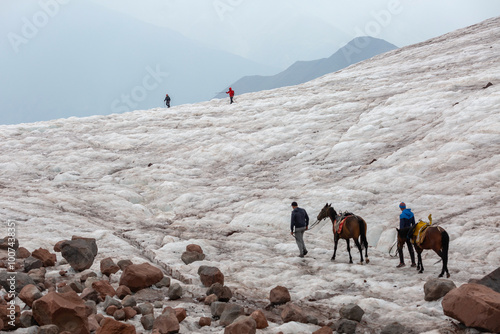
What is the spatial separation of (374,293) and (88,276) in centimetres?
848

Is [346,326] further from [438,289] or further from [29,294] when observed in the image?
[29,294]

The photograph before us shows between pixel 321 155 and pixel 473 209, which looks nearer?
pixel 473 209

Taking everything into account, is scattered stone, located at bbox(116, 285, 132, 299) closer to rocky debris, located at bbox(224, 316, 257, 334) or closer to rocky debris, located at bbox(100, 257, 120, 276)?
rocky debris, located at bbox(100, 257, 120, 276)

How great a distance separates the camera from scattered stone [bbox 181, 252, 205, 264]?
15.3 meters

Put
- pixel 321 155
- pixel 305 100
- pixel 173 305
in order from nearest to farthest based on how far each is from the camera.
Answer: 1. pixel 173 305
2. pixel 321 155
3. pixel 305 100

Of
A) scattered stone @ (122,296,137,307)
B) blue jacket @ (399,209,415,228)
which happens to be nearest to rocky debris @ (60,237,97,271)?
scattered stone @ (122,296,137,307)

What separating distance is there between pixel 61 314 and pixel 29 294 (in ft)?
6.52

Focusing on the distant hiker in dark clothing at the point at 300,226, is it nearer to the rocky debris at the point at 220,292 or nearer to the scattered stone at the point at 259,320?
the rocky debris at the point at 220,292

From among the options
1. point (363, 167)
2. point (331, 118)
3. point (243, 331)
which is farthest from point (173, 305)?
point (331, 118)

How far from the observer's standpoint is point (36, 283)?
35.9 feet

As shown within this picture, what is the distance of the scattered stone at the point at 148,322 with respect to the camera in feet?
30.0

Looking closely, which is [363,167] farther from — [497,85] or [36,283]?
[36,283]

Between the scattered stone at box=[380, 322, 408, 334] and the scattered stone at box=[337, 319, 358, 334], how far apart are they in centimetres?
61

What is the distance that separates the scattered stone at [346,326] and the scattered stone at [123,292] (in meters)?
5.53
